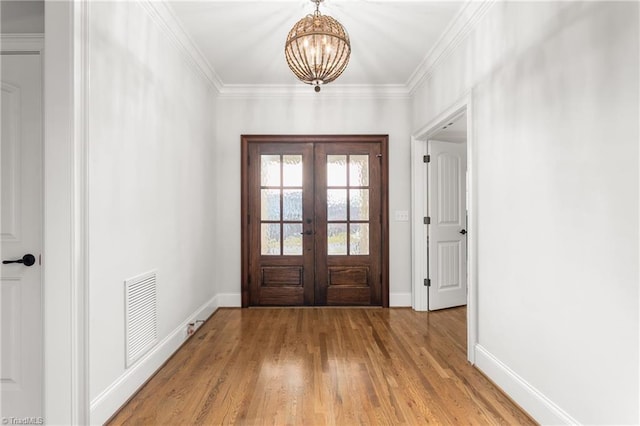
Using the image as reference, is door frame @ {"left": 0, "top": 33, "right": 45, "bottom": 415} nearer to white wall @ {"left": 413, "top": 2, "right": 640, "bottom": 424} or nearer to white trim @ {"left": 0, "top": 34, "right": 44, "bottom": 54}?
white trim @ {"left": 0, "top": 34, "right": 44, "bottom": 54}

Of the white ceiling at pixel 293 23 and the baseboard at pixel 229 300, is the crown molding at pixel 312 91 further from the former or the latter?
the baseboard at pixel 229 300

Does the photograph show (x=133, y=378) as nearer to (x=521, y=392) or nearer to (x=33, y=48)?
(x=33, y=48)

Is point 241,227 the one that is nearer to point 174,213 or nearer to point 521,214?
point 174,213

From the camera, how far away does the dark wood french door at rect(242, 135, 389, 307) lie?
4.25 m

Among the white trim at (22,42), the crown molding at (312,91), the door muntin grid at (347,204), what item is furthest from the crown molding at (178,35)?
the door muntin grid at (347,204)

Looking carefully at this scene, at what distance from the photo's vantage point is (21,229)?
74.4 inches

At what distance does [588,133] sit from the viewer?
1568mm

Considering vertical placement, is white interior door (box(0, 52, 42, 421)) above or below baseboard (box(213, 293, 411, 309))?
above

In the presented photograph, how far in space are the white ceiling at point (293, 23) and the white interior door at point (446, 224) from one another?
3.63 feet

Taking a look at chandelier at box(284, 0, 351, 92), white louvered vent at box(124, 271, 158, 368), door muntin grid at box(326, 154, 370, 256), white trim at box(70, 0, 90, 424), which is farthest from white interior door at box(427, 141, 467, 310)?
white trim at box(70, 0, 90, 424)

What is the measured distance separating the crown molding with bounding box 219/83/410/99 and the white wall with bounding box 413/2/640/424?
1.74 m

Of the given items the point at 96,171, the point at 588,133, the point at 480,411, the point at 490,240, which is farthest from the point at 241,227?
the point at 588,133

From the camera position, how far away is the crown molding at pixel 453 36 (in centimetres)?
248

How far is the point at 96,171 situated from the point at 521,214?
96.2 inches
